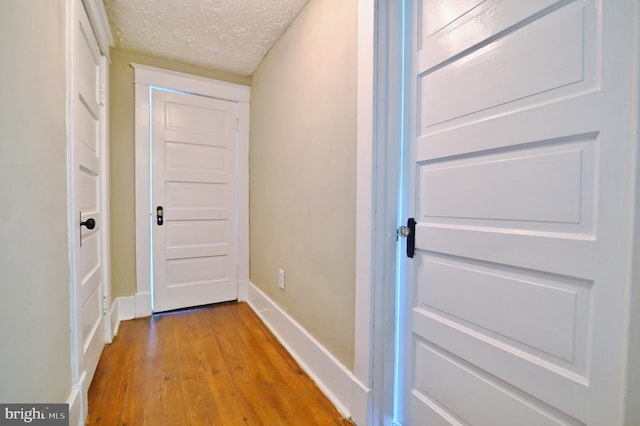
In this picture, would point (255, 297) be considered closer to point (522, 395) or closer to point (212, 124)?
point (212, 124)

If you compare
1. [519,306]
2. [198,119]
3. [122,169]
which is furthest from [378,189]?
[122,169]

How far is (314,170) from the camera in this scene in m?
1.60

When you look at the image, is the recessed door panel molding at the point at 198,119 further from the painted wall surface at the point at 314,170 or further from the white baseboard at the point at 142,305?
the white baseboard at the point at 142,305

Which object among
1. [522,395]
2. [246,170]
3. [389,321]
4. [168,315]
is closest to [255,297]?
[168,315]

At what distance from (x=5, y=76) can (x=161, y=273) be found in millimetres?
2105

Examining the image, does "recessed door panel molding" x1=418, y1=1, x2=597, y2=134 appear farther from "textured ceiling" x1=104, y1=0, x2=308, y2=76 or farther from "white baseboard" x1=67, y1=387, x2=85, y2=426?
"white baseboard" x1=67, y1=387, x2=85, y2=426

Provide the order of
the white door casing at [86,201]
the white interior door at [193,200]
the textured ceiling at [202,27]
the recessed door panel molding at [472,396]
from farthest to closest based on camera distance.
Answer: the white interior door at [193,200] → the textured ceiling at [202,27] → the white door casing at [86,201] → the recessed door panel molding at [472,396]

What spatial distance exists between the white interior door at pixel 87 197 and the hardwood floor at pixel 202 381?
6.4 inches

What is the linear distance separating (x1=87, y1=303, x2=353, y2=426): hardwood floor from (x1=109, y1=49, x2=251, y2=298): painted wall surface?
18.0 inches

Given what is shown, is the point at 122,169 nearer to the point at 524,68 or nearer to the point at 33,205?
the point at 33,205

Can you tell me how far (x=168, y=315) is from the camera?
2447mm

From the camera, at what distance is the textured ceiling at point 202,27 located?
1749 mm

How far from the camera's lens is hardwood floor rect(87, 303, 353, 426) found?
1.29 metres

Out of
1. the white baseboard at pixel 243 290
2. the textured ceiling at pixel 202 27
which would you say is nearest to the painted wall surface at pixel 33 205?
the textured ceiling at pixel 202 27
